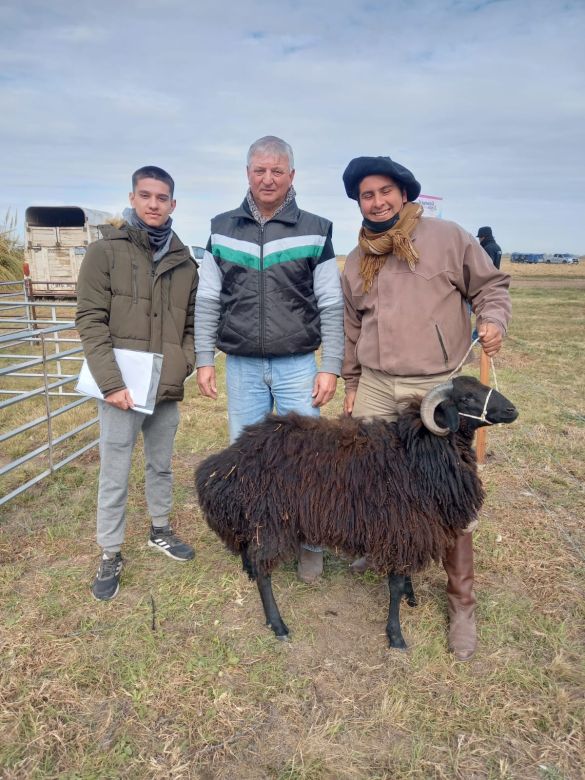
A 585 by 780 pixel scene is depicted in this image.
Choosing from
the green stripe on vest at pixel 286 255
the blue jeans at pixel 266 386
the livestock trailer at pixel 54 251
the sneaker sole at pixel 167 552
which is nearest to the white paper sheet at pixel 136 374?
the blue jeans at pixel 266 386

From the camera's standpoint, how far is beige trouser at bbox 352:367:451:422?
323cm

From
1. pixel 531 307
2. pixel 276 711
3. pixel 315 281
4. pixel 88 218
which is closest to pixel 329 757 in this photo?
pixel 276 711

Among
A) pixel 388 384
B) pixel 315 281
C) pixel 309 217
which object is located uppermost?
pixel 309 217

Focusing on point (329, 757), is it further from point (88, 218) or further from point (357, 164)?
point (88, 218)

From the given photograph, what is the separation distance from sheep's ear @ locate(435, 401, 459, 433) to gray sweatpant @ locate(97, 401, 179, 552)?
6.37 ft

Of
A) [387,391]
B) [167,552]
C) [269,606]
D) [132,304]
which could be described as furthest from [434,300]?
[167,552]

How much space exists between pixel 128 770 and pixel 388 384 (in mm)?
2478

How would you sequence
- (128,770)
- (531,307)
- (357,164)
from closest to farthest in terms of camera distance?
(128,770), (357,164), (531,307)

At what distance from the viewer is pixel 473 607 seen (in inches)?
127

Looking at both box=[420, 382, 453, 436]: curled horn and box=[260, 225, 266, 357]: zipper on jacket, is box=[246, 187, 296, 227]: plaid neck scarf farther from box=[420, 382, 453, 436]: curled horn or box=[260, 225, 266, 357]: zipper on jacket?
box=[420, 382, 453, 436]: curled horn

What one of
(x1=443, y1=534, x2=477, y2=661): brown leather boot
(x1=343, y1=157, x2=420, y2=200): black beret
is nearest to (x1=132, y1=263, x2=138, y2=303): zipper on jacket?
(x1=343, y1=157, x2=420, y2=200): black beret

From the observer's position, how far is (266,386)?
144 inches

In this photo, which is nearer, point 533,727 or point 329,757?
point 329,757

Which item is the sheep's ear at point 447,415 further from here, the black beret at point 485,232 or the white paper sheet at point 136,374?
the black beret at point 485,232
